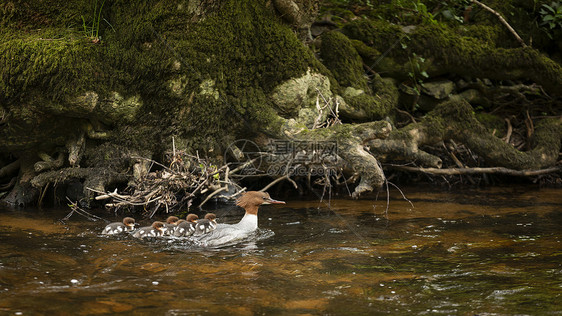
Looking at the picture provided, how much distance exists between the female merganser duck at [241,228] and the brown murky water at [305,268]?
0.20 metres

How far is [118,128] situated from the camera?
8.66 meters

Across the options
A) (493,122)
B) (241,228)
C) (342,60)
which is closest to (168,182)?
(241,228)

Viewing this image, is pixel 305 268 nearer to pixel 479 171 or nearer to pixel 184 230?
pixel 184 230

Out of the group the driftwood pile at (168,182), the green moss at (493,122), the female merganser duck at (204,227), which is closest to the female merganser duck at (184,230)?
the female merganser duck at (204,227)

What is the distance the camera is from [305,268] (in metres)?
5.37

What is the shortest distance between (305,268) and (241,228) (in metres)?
1.94

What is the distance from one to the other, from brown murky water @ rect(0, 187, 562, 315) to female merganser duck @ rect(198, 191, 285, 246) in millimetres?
205

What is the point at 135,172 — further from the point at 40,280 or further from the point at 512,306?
the point at 512,306

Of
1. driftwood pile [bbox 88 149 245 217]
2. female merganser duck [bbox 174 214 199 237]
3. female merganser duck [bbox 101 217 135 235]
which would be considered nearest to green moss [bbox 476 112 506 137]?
driftwood pile [bbox 88 149 245 217]

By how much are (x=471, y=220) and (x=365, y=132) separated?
2.08m

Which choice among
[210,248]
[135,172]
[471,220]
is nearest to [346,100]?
[471,220]

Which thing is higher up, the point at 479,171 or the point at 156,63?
the point at 156,63

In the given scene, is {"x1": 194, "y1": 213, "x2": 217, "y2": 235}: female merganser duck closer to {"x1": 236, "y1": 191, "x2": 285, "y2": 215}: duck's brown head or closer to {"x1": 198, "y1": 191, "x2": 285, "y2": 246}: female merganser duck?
{"x1": 198, "y1": 191, "x2": 285, "y2": 246}: female merganser duck

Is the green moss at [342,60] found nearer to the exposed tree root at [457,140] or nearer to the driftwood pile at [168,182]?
the exposed tree root at [457,140]
